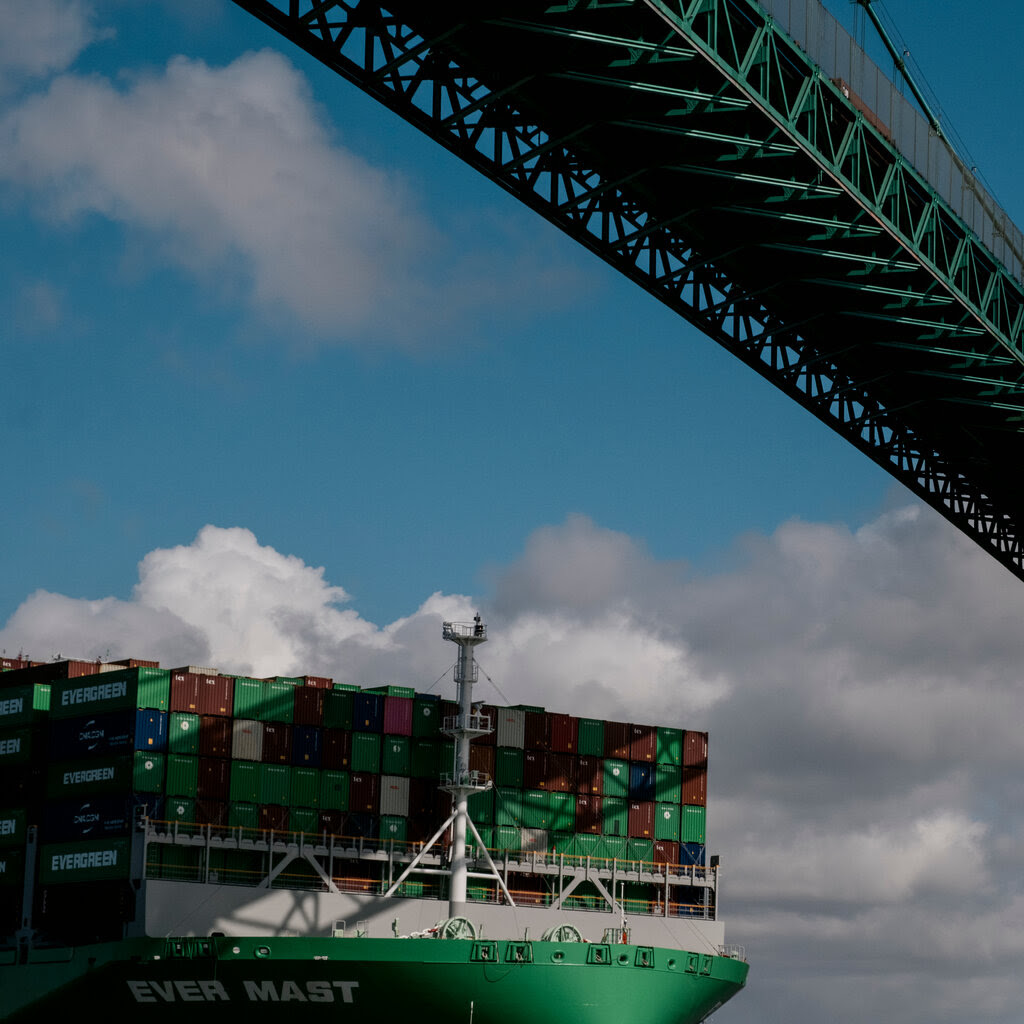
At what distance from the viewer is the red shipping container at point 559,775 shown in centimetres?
4884

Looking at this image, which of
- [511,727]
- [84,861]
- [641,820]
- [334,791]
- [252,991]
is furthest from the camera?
[641,820]

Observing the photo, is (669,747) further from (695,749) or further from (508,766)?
(508,766)

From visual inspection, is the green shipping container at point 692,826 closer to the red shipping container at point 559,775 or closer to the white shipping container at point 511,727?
the red shipping container at point 559,775

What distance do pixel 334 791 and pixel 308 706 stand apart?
2434 mm

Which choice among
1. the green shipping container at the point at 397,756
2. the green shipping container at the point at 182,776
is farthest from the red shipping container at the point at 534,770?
the green shipping container at the point at 182,776

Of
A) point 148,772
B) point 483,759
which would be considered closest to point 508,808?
point 483,759

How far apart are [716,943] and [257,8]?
3506 cm

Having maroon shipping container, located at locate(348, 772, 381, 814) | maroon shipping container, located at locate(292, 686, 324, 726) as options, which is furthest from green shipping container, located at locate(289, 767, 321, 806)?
maroon shipping container, located at locate(292, 686, 324, 726)

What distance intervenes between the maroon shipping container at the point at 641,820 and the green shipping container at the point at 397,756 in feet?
23.7

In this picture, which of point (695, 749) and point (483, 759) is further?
point (695, 749)

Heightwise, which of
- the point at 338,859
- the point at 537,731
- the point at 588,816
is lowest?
the point at 338,859

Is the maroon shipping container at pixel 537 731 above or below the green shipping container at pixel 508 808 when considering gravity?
above

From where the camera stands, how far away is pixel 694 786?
51594mm

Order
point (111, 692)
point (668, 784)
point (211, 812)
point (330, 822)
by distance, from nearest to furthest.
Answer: point (211, 812)
point (111, 692)
point (330, 822)
point (668, 784)
